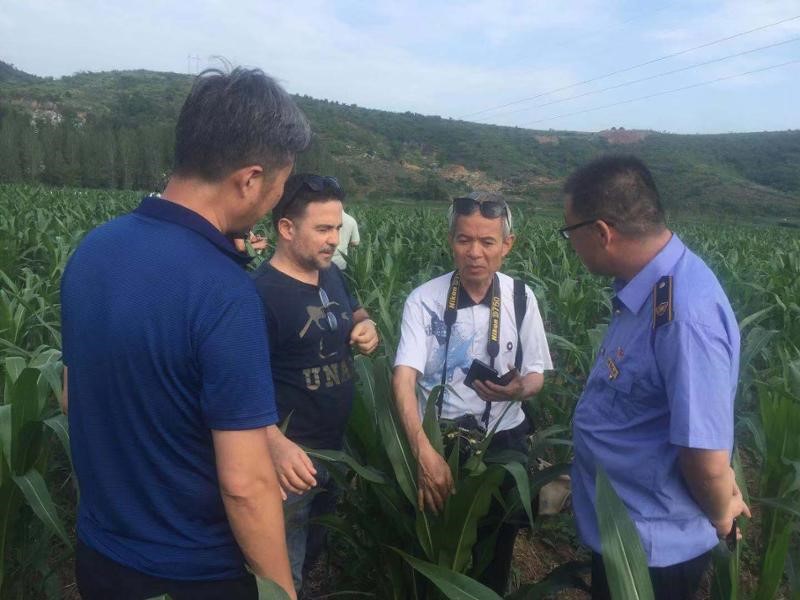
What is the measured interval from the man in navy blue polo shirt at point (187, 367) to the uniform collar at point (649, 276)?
79cm

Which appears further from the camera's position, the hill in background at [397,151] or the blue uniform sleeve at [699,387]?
the hill in background at [397,151]

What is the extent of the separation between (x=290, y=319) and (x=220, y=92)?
878 mm

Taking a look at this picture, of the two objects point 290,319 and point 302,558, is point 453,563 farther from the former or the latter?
point 290,319

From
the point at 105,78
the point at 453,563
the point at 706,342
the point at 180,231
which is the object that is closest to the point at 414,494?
the point at 453,563

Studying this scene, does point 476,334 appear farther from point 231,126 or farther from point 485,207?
point 231,126

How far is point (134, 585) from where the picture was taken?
1.14m

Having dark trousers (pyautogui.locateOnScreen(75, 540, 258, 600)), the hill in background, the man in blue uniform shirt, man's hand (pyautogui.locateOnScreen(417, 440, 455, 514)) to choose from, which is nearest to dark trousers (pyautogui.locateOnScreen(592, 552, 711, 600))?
the man in blue uniform shirt

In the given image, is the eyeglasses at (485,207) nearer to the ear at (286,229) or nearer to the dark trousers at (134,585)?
the ear at (286,229)

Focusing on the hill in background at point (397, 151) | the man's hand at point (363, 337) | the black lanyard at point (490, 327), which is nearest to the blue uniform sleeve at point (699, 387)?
the black lanyard at point (490, 327)

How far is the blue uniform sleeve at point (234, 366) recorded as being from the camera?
1016mm

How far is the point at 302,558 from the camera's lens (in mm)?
1943

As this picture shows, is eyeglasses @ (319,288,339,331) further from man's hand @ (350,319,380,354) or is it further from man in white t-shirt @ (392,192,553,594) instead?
man in white t-shirt @ (392,192,553,594)

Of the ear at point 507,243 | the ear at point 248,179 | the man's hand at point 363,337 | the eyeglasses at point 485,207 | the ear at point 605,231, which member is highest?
the ear at point 248,179

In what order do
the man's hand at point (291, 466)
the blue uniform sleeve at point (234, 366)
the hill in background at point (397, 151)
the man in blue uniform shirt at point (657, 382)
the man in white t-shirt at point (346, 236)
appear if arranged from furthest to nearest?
1. the hill in background at point (397, 151)
2. the man in white t-shirt at point (346, 236)
3. the man's hand at point (291, 466)
4. the man in blue uniform shirt at point (657, 382)
5. the blue uniform sleeve at point (234, 366)
